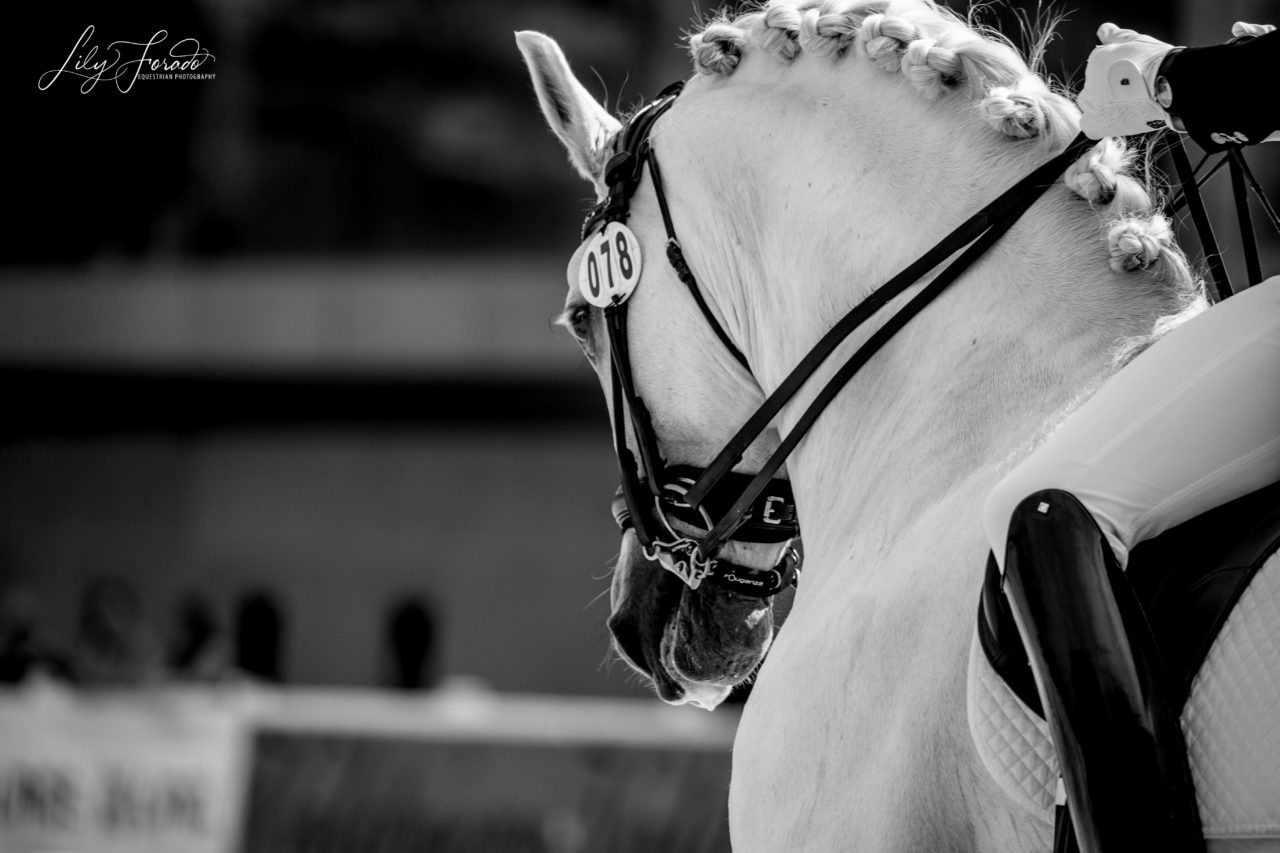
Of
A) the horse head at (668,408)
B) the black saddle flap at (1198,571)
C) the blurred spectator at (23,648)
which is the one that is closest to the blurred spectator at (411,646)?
the blurred spectator at (23,648)

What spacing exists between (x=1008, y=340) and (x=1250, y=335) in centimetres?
40

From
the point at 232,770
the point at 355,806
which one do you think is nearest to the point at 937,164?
the point at 355,806

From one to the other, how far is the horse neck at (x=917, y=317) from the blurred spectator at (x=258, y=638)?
448 inches

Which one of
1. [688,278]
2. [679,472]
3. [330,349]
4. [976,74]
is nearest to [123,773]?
[679,472]

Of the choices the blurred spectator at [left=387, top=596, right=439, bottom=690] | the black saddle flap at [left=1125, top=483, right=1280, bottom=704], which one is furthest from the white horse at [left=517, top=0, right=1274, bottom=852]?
the blurred spectator at [left=387, top=596, right=439, bottom=690]

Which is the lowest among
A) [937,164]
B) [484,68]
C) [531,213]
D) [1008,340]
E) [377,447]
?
[377,447]

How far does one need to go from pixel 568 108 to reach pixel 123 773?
6.68m

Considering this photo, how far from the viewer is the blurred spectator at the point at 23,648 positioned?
9.52 meters

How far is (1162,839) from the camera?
1.56 metres

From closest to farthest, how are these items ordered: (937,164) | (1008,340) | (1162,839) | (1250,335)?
(1162,839) → (1250,335) → (1008,340) → (937,164)

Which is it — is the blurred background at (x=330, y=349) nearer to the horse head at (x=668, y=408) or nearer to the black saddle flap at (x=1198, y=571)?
the horse head at (x=668, y=408)

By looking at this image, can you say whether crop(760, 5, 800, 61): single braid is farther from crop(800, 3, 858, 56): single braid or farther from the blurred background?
the blurred background

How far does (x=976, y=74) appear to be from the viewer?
7.61 ft

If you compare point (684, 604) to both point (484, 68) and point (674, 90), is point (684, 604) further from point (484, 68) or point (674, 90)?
point (484, 68)
